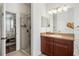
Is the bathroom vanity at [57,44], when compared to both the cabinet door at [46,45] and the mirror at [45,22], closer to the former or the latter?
the cabinet door at [46,45]

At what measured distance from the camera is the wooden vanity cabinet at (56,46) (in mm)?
1700

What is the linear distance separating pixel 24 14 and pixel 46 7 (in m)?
0.39

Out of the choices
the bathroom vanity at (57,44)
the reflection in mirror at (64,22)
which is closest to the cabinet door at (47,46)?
the bathroom vanity at (57,44)

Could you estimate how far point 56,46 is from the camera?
178 centimetres

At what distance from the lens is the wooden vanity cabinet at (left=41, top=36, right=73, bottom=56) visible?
5.58ft

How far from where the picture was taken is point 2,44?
178 cm

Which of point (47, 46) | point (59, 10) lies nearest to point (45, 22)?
point (59, 10)

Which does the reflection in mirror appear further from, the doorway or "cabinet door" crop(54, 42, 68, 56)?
the doorway

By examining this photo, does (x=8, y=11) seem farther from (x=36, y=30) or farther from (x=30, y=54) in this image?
(x=30, y=54)

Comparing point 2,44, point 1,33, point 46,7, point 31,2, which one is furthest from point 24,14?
point 2,44

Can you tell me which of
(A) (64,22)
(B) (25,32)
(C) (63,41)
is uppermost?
(A) (64,22)

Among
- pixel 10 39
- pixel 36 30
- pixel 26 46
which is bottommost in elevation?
pixel 26 46

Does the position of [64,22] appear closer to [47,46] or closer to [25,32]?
[47,46]

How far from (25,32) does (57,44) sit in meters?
0.59
